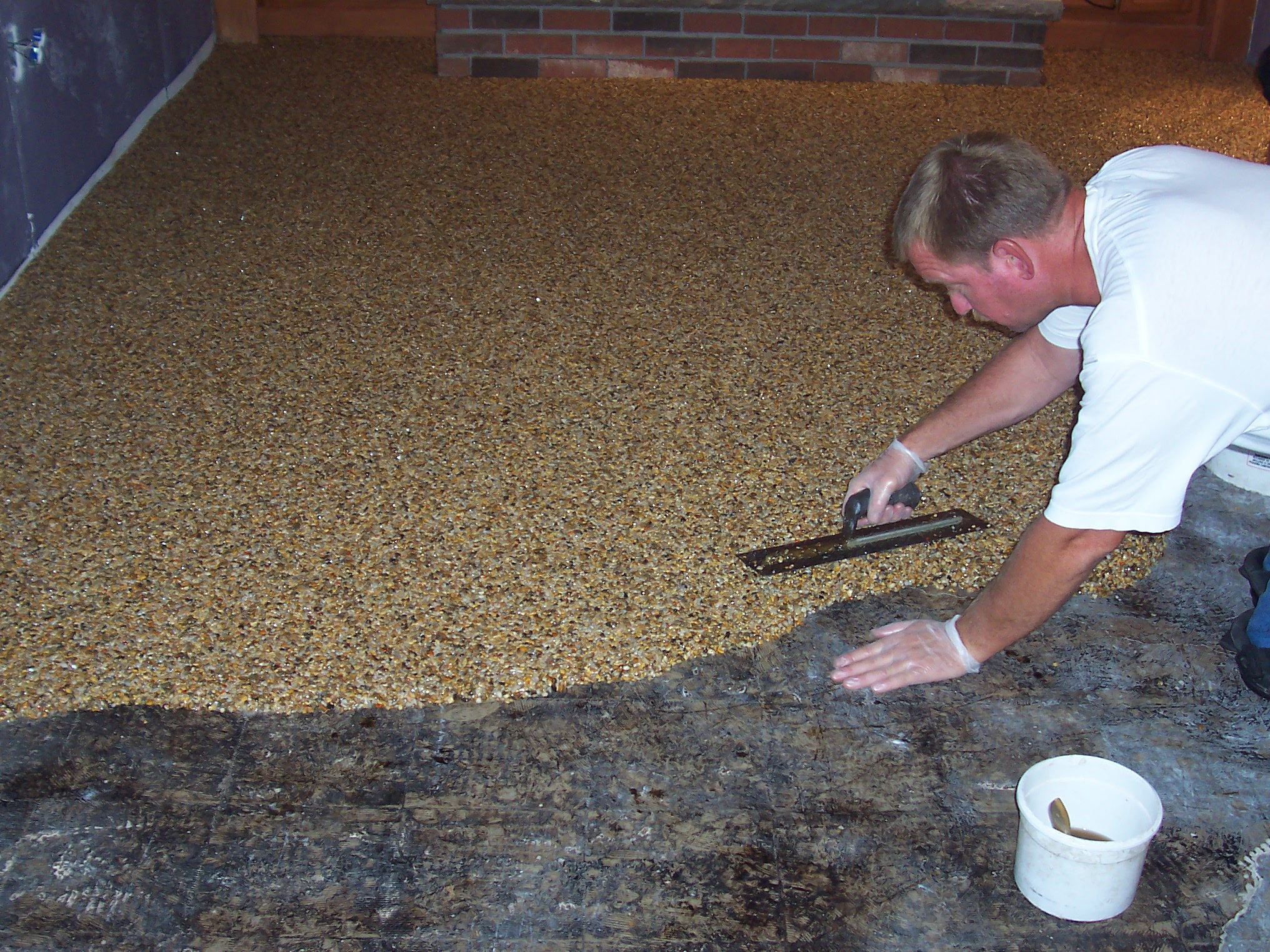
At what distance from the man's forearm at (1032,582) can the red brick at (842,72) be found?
3678 millimetres

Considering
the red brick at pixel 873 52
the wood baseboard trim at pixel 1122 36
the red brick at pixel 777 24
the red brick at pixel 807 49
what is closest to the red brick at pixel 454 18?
the red brick at pixel 777 24

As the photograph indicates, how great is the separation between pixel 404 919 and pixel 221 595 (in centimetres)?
82

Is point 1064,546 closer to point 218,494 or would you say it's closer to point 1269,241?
point 1269,241

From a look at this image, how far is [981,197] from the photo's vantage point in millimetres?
1537

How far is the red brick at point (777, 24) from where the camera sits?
4.72m

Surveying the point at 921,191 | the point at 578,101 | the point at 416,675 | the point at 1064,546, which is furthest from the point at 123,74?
the point at 1064,546

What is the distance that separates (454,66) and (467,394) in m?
2.67

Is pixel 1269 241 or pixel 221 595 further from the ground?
pixel 1269 241

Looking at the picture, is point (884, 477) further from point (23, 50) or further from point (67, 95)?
point (67, 95)

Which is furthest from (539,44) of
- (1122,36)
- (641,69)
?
(1122,36)

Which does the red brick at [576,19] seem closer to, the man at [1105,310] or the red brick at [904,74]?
the red brick at [904,74]

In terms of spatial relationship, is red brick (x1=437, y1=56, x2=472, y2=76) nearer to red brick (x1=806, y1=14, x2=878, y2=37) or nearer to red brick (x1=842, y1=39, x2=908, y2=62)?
red brick (x1=806, y1=14, x2=878, y2=37)

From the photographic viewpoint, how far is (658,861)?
60.8 inches

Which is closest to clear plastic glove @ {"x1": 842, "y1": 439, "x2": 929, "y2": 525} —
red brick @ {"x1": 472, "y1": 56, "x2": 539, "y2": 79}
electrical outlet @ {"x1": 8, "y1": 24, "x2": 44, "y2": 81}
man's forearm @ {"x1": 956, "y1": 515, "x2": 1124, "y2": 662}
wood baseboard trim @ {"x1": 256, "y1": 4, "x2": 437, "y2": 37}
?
man's forearm @ {"x1": 956, "y1": 515, "x2": 1124, "y2": 662}
